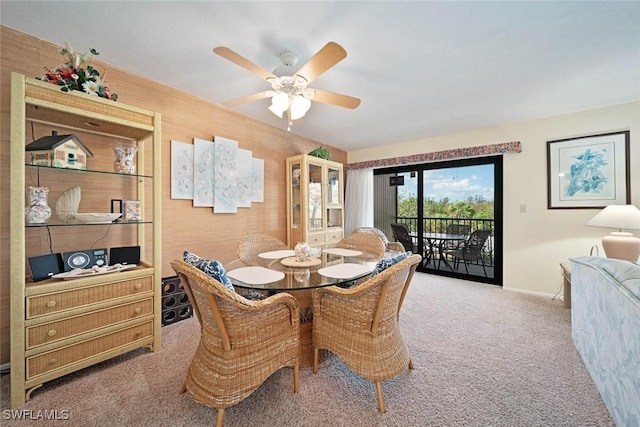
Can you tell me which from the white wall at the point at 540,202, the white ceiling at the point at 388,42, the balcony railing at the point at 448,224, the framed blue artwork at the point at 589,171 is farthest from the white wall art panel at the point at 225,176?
the framed blue artwork at the point at 589,171

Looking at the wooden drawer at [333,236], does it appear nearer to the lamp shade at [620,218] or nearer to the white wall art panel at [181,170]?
the white wall art panel at [181,170]

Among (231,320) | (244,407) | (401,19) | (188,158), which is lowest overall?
(244,407)

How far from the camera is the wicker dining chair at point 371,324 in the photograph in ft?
4.53

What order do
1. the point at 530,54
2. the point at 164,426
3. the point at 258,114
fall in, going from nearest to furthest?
the point at 164,426 → the point at 530,54 → the point at 258,114

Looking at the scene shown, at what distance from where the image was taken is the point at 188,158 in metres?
2.61

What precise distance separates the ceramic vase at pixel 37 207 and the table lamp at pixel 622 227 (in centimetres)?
464

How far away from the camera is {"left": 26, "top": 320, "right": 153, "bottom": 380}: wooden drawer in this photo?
146 cm

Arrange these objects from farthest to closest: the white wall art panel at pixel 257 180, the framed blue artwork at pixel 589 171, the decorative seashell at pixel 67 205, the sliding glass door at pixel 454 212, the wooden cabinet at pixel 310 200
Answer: the sliding glass door at pixel 454 212 < the wooden cabinet at pixel 310 200 < the white wall art panel at pixel 257 180 < the framed blue artwork at pixel 589 171 < the decorative seashell at pixel 67 205

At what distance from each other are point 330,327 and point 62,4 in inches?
101

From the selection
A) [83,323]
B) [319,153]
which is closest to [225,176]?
[319,153]

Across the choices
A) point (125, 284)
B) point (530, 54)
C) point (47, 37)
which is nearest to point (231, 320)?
point (125, 284)

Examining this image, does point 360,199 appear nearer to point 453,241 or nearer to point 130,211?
point 453,241

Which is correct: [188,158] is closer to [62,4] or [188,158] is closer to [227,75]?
[227,75]

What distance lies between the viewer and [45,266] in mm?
1617
